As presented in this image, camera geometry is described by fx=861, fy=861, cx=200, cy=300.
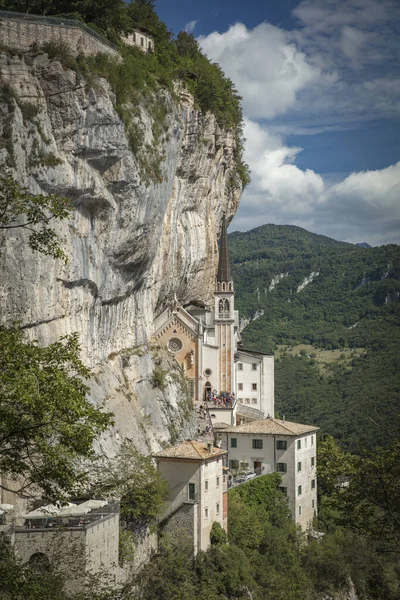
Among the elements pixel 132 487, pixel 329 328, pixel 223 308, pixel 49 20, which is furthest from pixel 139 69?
pixel 329 328

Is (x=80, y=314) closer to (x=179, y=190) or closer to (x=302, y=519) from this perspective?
(x=179, y=190)

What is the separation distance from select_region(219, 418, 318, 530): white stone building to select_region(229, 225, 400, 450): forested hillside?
2011cm

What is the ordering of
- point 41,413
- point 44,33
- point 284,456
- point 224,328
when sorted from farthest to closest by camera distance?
point 224,328 → point 284,456 → point 44,33 → point 41,413

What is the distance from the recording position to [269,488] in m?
51.4

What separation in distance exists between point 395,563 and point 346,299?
103 m

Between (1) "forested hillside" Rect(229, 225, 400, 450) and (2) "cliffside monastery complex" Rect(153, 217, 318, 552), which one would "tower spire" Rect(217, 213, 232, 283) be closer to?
(2) "cliffside monastery complex" Rect(153, 217, 318, 552)

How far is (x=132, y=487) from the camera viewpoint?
126 ft

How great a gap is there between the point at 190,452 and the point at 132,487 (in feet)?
17.7

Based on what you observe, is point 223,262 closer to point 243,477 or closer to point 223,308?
point 223,308

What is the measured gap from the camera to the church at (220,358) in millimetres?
64500

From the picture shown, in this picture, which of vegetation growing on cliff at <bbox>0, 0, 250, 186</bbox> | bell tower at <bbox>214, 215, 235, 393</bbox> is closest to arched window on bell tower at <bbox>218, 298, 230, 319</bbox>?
bell tower at <bbox>214, 215, 235, 393</bbox>

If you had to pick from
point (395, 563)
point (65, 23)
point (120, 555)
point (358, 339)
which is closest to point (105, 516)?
point (120, 555)

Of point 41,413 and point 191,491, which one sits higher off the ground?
point 41,413

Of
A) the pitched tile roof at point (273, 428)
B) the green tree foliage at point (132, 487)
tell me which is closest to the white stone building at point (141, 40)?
the green tree foliage at point (132, 487)
